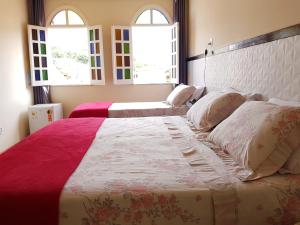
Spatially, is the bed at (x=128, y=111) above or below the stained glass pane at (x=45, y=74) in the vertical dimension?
below

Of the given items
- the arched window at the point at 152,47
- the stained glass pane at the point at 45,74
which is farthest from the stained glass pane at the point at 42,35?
the arched window at the point at 152,47

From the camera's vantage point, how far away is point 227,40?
2.90 metres

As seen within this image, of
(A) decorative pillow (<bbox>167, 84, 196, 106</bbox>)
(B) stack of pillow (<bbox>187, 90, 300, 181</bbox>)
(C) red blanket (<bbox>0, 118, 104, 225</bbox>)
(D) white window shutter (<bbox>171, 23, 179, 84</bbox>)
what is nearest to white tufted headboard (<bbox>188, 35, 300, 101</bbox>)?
(B) stack of pillow (<bbox>187, 90, 300, 181</bbox>)

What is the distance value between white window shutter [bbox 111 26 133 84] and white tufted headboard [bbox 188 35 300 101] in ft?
7.05

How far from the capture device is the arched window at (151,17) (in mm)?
5145

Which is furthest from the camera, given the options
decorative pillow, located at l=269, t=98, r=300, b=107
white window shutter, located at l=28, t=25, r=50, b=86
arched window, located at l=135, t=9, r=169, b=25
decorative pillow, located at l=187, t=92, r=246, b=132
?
arched window, located at l=135, t=9, r=169, b=25

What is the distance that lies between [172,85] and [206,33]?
5.47 feet

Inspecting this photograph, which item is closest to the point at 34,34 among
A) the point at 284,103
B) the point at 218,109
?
the point at 218,109

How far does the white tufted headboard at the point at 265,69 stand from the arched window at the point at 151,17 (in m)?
2.32

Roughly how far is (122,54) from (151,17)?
36.3 inches

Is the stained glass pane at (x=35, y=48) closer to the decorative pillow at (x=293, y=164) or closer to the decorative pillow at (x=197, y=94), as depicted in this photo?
the decorative pillow at (x=197, y=94)

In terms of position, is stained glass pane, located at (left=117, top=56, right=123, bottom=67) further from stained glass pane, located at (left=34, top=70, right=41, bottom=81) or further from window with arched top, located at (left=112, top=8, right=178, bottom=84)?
stained glass pane, located at (left=34, top=70, right=41, bottom=81)

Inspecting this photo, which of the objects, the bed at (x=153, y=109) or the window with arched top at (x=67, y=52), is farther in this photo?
the window with arched top at (x=67, y=52)

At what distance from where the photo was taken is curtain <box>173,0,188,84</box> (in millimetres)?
4918
